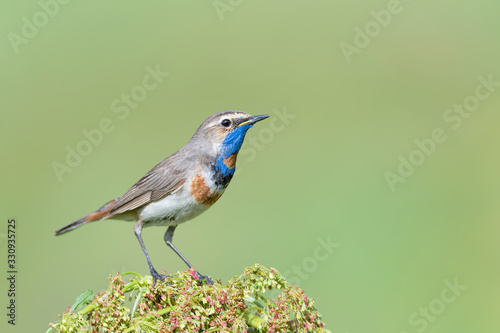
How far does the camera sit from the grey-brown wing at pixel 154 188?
20.3 ft

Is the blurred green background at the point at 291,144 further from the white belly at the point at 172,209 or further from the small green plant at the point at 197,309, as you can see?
the small green plant at the point at 197,309

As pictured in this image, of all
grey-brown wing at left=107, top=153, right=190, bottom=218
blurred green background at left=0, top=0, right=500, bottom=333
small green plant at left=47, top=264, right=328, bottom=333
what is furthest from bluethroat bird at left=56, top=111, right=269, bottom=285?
blurred green background at left=0, top=0, right=500, bottom=333

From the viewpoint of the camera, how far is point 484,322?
9203 millimetres

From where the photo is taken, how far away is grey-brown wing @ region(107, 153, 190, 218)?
6191 millimetres

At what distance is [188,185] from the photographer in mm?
6156

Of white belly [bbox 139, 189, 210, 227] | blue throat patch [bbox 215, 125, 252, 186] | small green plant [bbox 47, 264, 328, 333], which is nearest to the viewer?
small green plant [bbox 47, 264, 328, 333]

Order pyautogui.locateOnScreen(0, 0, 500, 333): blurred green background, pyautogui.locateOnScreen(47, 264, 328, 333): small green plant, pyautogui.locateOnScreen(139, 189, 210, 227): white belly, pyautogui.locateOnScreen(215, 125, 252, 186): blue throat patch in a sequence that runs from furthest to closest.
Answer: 1. pyautogui.locateOnScreen(0, 0, 500, 333): blurred green background
2. pyautogui.locateOnScreen(215, 125, 252, 186): blue throat patch
3. pyautogui.locateOnScreen(139, 189, 210, 227): white belly
4. pyautogui.locateOnScreen(47, 264, 328, 333): small green plant

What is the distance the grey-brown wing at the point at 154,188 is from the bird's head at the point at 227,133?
0.31m

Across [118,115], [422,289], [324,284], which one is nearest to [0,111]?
[118,115]

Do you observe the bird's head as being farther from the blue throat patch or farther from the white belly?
the white belly

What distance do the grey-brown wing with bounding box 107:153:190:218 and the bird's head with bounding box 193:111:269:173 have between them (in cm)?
31

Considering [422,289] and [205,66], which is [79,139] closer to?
[205,66]

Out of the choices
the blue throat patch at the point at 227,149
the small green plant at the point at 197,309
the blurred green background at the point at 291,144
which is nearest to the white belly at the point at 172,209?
the blue throat patch at the point at 227,149

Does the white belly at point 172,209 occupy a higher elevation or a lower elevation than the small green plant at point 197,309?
higher
